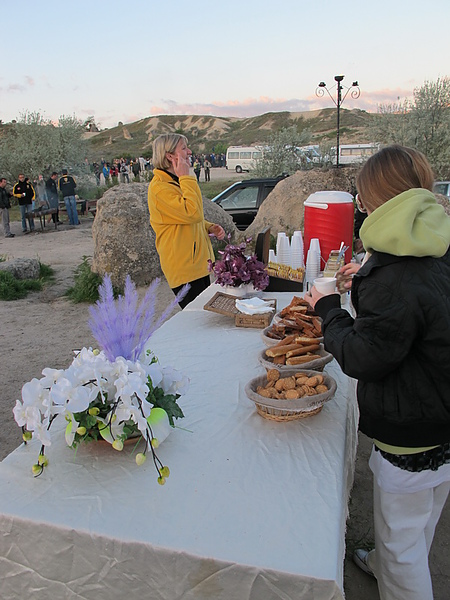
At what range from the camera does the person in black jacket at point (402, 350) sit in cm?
127

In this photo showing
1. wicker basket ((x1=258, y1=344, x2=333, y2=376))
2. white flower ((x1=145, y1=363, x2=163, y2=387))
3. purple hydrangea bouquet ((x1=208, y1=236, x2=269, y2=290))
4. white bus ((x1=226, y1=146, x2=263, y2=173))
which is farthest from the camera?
white bus ((x1=226, y1=146, x2=263, y2=173))

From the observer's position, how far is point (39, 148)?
62.6 feet

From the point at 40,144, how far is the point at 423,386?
2072 cm

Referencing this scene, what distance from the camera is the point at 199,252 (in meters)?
3.32

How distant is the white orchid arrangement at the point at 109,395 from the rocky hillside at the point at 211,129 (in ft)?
198

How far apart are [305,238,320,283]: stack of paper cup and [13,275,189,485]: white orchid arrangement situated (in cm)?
A: 196

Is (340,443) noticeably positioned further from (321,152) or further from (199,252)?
(321,152)

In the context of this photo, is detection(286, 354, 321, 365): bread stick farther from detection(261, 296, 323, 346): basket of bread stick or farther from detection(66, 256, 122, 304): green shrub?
detection(66, 256, 122, 304): green shrub

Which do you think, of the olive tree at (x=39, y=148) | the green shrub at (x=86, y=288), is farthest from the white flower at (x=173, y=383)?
the olive tree at (x=39, y=148)

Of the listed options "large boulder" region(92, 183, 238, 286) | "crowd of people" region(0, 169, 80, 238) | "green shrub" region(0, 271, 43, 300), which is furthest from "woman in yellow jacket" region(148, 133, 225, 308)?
"crowd of people" region(0, 169, 80, 238)

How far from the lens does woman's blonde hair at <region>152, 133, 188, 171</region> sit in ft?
10.3

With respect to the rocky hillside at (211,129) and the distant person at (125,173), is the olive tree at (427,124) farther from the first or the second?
the rocky hillside at (211,129)

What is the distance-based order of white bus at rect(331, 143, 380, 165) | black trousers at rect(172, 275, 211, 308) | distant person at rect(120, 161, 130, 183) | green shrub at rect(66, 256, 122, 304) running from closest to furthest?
black trousers at rect(172, 275, 211, 308) → green shrub at rect(66, 256, 122, 304) → white bus at rect(331, 143, 380, 165) → distant person at rect(120, 161, 130, 183)

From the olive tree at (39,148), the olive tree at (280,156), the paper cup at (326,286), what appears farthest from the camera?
the olive tree at (39,148)
